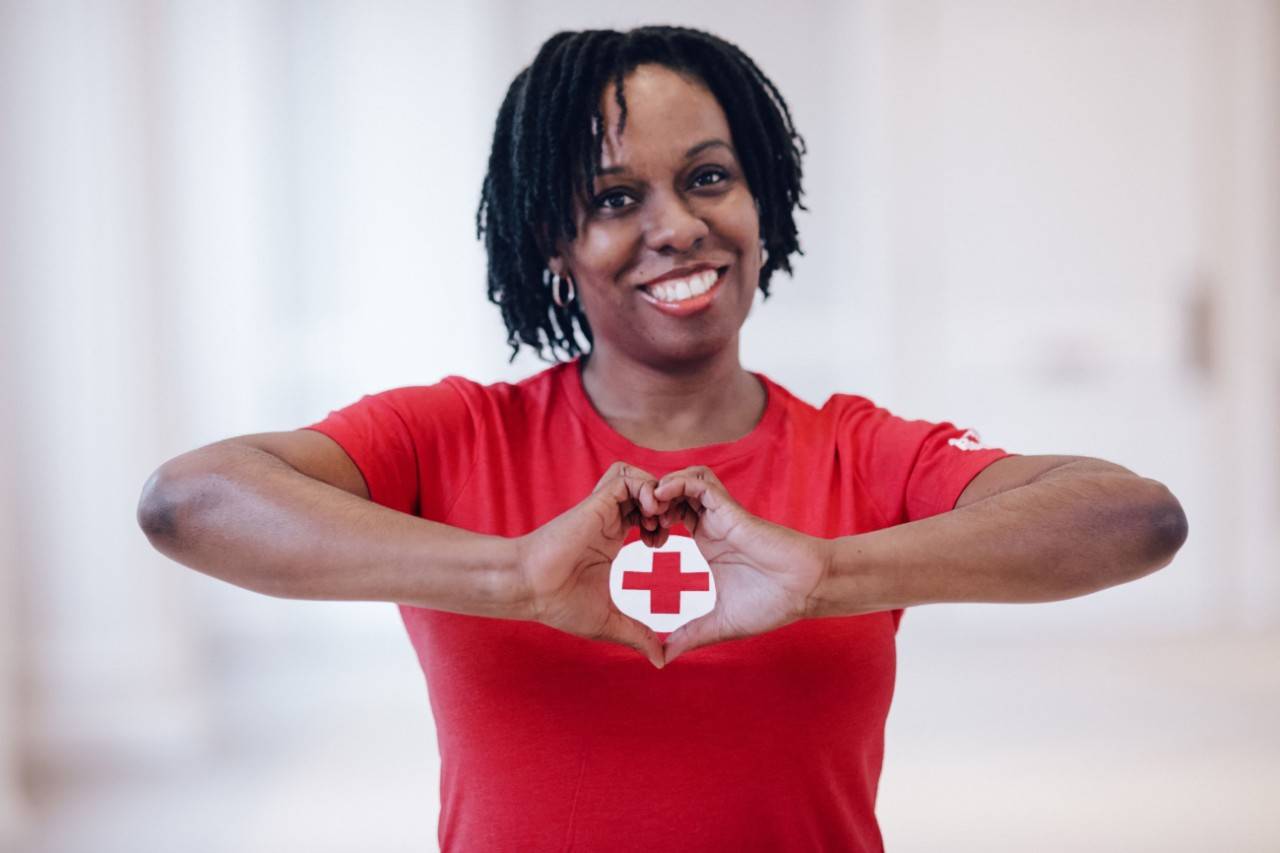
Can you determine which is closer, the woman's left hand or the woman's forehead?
the woman's left hand

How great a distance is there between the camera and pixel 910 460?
1069mm

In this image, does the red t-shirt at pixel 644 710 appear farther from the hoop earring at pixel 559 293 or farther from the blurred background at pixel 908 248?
the blurred background at pixel 908 248

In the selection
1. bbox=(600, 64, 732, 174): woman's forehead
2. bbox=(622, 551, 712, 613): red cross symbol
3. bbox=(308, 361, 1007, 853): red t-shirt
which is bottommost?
bbox=(308, 361, 1007, 853): red t-shirt

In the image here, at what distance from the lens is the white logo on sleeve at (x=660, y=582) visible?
1.08 meters

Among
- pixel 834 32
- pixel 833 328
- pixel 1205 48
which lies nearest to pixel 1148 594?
pixel 833 328

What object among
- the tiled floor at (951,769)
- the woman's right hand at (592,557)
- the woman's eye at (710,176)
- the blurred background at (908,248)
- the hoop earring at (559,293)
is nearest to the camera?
the woman's right hand at (592,557)

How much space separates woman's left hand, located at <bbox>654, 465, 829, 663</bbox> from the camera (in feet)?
2.92

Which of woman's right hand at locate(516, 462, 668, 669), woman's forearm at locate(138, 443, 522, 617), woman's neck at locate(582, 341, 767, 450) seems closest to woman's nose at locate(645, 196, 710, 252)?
woman's neck at locate(582, 341, 767, 450)

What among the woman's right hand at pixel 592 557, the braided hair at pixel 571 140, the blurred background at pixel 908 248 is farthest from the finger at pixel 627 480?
the blurred background at pixel 908 248

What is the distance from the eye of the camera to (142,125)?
2795mm

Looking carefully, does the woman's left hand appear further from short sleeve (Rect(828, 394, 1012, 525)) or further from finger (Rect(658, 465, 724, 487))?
short sleeve (Rect(828, 394, 1012, 525))

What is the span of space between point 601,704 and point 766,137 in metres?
0.62

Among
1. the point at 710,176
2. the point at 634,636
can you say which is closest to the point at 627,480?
the point at 634,636

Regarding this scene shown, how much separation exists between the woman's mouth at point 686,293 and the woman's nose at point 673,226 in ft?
0.11
